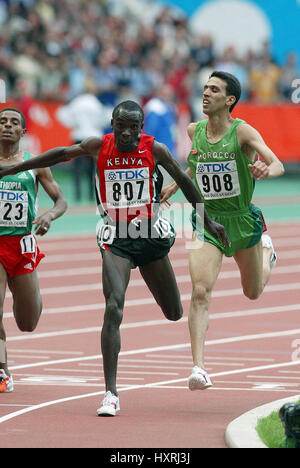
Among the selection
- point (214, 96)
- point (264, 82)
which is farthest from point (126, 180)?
point (264, 82)

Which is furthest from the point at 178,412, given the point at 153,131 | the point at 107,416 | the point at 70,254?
the point at 153,131

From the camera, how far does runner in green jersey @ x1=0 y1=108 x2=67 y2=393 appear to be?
10.3 meters

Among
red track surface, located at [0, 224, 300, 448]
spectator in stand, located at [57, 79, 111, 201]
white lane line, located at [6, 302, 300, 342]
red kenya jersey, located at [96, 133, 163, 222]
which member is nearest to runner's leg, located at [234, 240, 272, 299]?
red track surface, located at [0, 224, 300, 448]

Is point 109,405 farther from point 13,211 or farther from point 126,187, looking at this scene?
point 13,211

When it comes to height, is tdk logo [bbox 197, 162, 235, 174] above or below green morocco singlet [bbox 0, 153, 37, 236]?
above

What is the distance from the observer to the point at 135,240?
9.52 meters

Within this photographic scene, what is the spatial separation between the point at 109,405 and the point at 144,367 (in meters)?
2.39

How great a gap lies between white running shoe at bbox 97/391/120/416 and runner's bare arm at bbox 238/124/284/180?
191 centimetres

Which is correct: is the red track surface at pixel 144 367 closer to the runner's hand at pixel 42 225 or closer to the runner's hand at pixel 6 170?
the runner's hand at pixel 42 225

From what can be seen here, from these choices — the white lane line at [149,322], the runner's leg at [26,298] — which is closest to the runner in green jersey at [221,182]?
the runner's leg at [26,298]

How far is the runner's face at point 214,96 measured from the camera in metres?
10.2

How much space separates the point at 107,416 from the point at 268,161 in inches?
92.5

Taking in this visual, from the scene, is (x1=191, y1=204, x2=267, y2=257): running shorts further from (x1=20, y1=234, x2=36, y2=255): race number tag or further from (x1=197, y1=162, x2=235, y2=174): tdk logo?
(x1=20, y1=234, x2=36, y2=255): race number tag

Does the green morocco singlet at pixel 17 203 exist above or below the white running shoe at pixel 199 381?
above
